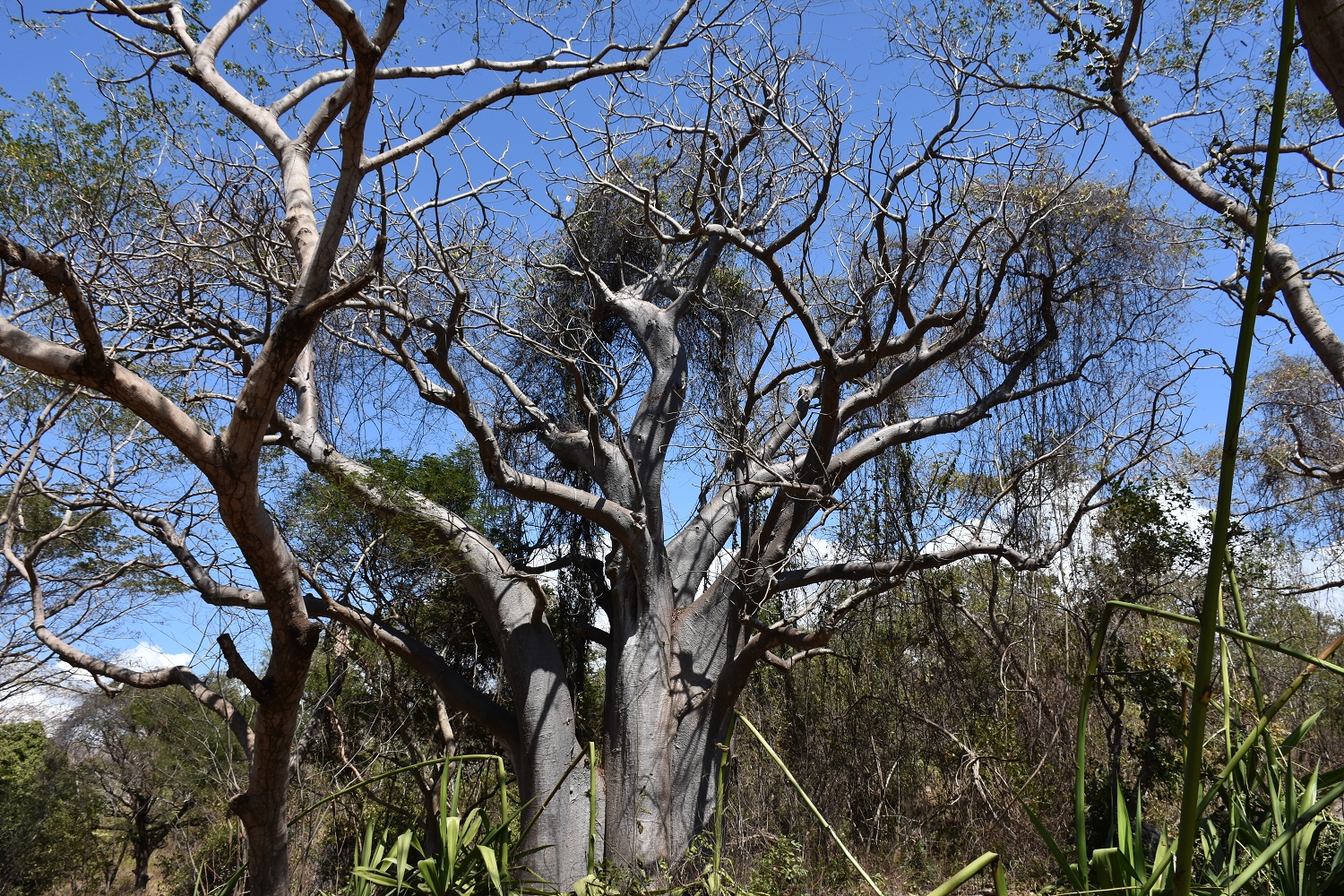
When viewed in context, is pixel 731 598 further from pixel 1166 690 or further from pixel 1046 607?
pixel 1166 690

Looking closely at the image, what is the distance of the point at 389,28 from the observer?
3453mm

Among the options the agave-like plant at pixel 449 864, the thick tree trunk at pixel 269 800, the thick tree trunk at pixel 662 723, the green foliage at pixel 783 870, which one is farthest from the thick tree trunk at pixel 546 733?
the agave-like plant at pixel 449 864

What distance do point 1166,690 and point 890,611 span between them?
96.3 inches

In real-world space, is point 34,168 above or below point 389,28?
above

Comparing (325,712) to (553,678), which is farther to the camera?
(325,712)

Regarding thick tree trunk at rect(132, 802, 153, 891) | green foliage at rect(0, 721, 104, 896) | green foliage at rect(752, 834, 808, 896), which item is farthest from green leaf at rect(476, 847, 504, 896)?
green foliage at rect(0, 721, 104, 896)

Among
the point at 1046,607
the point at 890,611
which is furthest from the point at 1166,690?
the point at 890,611

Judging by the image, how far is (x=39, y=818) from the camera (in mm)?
11578

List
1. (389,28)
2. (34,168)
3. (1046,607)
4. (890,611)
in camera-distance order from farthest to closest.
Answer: (890,611) → (1046,607) → (34,168) → (389,28)

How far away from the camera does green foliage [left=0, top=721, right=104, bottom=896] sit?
10.9m

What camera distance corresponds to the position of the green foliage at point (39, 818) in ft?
35.9

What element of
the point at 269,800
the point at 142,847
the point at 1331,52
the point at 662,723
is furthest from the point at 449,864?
the point at 142,847

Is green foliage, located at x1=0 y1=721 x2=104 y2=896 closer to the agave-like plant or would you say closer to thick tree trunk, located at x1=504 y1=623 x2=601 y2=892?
thick tree trunk, located at x1=504 y1=623 x2=601 y2=892

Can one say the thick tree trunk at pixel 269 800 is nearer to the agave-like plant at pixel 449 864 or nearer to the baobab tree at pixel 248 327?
the baobab tree at pixel 248 327
